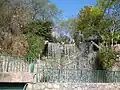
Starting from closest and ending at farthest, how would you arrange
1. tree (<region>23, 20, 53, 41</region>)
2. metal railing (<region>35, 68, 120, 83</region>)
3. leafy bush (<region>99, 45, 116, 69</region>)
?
metal railing (<region>35, 68, 120, 83</region>)
leafy bush (<region>99, 45, 116, 69</region>)
tree (<region>23, 20, 53, 41</region>)

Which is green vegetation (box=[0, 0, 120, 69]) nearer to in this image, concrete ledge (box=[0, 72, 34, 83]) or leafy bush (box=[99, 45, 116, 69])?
leafy bush (box=[99, 45, 116, 69])

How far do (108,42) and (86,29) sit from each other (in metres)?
3.71

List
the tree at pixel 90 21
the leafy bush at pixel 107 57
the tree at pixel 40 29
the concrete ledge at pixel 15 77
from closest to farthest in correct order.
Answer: the concrete ledge at pixel 15 77, the leafy bush at pixel 107 57, the tree at pixel 40 29, the tree at pixel 90 21

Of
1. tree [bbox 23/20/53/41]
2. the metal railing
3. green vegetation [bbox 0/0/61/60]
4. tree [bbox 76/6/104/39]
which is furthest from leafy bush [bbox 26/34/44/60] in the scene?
tree [bbox 76/6/104/39]

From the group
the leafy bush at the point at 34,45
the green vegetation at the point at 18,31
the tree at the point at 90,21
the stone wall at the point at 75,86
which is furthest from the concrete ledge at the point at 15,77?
the tree at the point at 90,21

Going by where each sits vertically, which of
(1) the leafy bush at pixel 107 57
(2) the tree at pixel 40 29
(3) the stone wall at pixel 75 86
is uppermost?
(2) the tree at pixel 40 29

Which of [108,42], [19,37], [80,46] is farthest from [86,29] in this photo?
[19,37]

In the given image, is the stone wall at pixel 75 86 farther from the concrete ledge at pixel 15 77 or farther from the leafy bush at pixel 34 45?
the leafy bush at pixel 34 45

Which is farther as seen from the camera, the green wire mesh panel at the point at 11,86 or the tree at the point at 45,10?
the tree at the point at 45,10

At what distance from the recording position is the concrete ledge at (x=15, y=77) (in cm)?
1216

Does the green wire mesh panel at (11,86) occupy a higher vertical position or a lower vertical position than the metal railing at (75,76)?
lower

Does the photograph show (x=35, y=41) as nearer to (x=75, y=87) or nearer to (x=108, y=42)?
(x=108, y=42)

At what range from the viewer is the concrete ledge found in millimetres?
12156

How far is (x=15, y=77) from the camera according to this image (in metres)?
12.3
